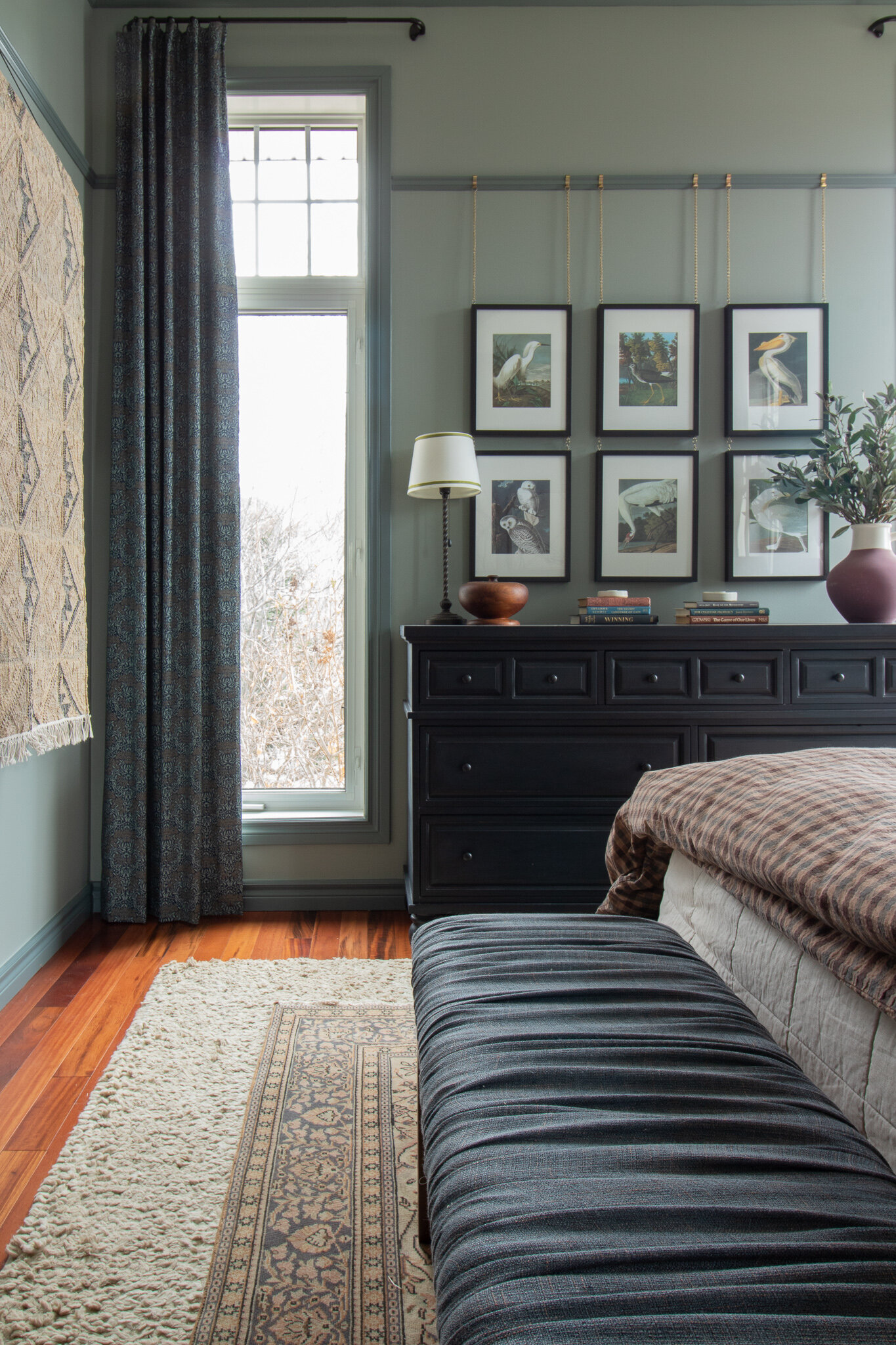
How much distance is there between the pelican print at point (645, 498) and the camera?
3.22m

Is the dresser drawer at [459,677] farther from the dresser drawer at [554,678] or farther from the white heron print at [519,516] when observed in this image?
the white heron print at [519,516]

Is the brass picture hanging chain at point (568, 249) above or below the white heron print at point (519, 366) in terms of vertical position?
above

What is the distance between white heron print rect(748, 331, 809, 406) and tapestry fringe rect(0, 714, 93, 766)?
8.41 ft

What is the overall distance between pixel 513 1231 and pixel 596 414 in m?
2.88

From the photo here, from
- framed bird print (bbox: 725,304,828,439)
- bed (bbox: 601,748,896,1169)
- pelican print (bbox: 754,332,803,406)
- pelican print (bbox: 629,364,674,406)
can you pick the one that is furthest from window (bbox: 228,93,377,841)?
bed (bbox: 601,748,896,1169)

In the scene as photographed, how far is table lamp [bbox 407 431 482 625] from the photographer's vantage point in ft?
9.39

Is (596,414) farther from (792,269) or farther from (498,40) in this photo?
(498,40)

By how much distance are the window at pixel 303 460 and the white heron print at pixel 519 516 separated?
493mm

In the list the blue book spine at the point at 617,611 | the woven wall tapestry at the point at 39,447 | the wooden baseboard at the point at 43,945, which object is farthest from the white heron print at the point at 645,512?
the wooden baseboard at the point at 43,945

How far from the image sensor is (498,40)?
316cm

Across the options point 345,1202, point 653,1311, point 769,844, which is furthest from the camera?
point 345,1202

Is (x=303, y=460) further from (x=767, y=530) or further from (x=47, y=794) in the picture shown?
(x=767, y=530)

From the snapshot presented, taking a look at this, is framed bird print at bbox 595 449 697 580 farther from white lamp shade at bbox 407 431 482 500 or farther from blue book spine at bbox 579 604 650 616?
white lamp shade at bbox 407 431 482 500

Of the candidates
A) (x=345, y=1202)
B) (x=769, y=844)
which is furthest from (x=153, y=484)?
(x=769, y=844)
